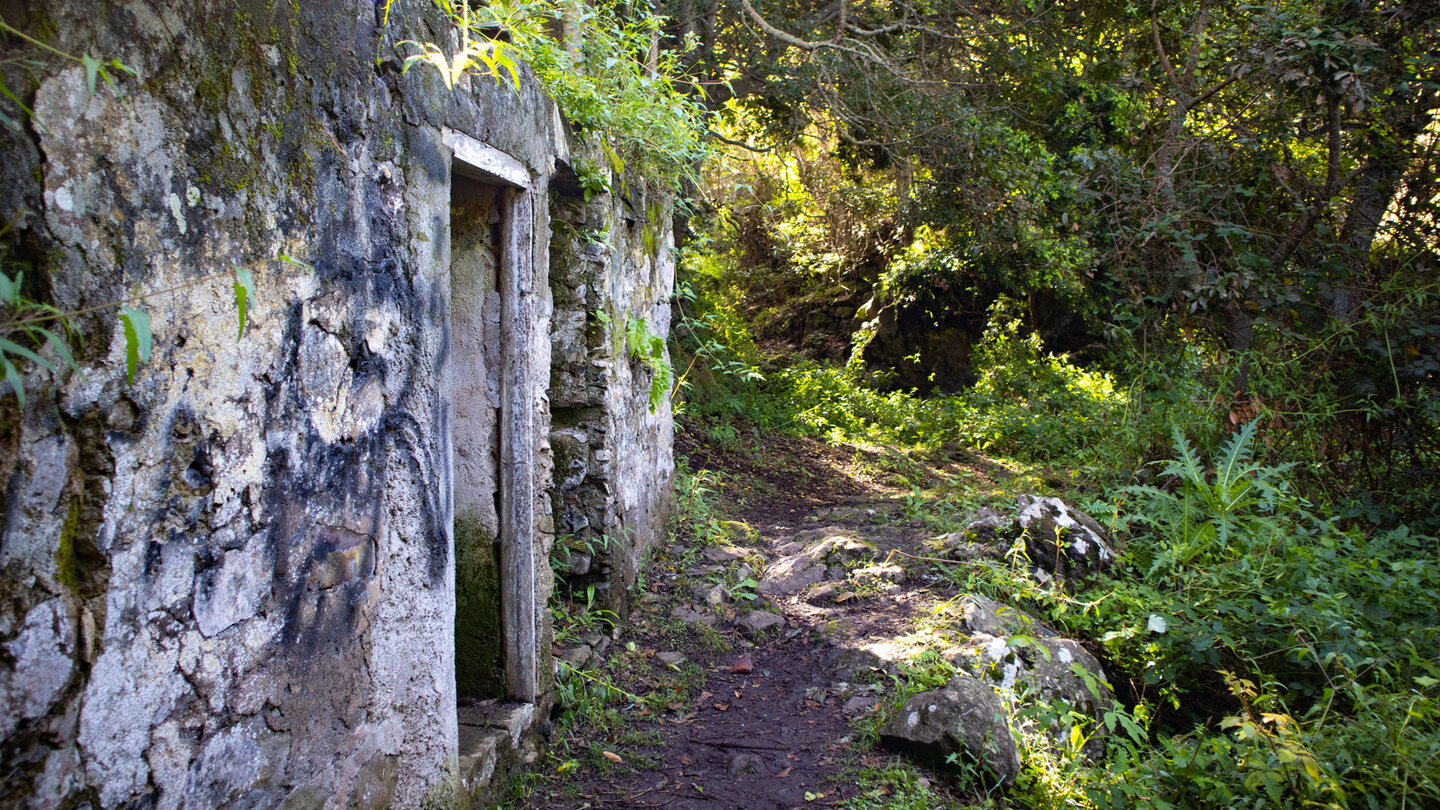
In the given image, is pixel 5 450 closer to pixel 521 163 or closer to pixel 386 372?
pixel 386 372

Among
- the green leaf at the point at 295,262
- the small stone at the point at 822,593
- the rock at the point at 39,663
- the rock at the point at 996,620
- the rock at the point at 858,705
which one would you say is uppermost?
the green leaf at the point at 295,262

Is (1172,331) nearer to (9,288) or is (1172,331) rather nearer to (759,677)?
(759,677)

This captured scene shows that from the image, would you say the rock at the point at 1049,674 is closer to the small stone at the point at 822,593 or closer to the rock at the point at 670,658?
the small stone at the point at 822,593

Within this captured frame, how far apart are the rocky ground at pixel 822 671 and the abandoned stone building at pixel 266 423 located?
62 cm

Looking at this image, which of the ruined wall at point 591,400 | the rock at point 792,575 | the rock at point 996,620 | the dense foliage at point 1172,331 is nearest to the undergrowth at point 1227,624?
the dense foliage at point 1172,331

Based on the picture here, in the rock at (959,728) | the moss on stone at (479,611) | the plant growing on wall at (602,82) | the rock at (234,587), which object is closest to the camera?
the rock at (234,587)

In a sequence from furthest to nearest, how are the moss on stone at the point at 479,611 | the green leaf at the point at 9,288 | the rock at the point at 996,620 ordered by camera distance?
the rock at the point at 996,620 < the moss on stone at the point at 479,611 < the green leaf at the point at 9,288

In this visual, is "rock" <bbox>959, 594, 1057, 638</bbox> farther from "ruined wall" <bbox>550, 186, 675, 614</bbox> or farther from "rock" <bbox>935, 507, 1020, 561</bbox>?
"ruined wall" <bbox>550, 186, 675, 614</bbox>

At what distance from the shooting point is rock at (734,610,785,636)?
474cm

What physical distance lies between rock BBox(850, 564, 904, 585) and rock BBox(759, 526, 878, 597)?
14 centimetres

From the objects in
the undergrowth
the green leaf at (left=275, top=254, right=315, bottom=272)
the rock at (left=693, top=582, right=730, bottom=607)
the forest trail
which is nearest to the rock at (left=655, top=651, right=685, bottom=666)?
the forest trail

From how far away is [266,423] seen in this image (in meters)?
1.86

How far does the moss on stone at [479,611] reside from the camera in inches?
129

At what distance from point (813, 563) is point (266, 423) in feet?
14.0
